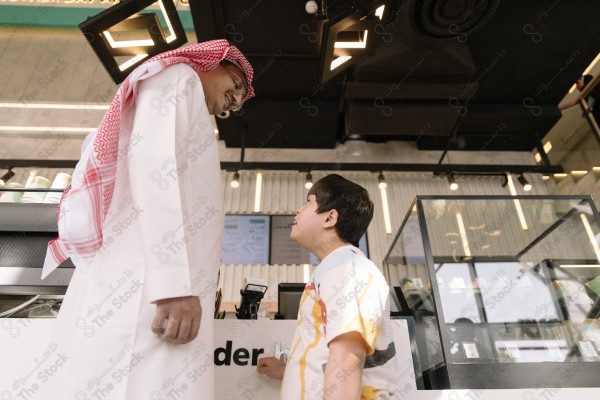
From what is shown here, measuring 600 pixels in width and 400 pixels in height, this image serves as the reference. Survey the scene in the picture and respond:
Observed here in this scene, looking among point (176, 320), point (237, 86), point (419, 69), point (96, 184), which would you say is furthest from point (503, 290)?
point (419, 69)

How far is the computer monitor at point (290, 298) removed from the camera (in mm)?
2006

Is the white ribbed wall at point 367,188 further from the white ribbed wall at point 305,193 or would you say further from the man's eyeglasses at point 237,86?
the man's eyeglasses at point 237,86

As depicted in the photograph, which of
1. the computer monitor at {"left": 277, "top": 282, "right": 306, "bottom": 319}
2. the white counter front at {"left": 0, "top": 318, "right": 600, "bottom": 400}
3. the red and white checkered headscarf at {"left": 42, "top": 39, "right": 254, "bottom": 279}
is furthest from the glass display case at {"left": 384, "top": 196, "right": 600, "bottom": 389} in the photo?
the red and white checkered headscarf at {"left": 42, "top": 39, "right": 254, "bottom": 279}

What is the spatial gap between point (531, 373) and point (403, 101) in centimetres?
384

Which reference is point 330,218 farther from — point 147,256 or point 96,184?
point 96,184

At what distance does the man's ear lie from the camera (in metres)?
1.44

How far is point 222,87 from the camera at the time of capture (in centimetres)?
159

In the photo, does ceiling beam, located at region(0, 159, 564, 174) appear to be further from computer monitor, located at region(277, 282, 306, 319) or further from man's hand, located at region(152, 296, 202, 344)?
man's hand, located at region(152, 296, 202, 344)

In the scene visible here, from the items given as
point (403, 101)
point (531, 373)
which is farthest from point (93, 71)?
point (531, 373)

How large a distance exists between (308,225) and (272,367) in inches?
20.6

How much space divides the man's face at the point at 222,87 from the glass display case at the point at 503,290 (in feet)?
5.22

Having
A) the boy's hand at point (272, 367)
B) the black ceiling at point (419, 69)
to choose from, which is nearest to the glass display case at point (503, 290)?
the boy's hand at point (272, 367)

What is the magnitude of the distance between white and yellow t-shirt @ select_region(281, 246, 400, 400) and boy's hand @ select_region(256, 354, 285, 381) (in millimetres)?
184

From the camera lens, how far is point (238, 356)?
1469 mm
